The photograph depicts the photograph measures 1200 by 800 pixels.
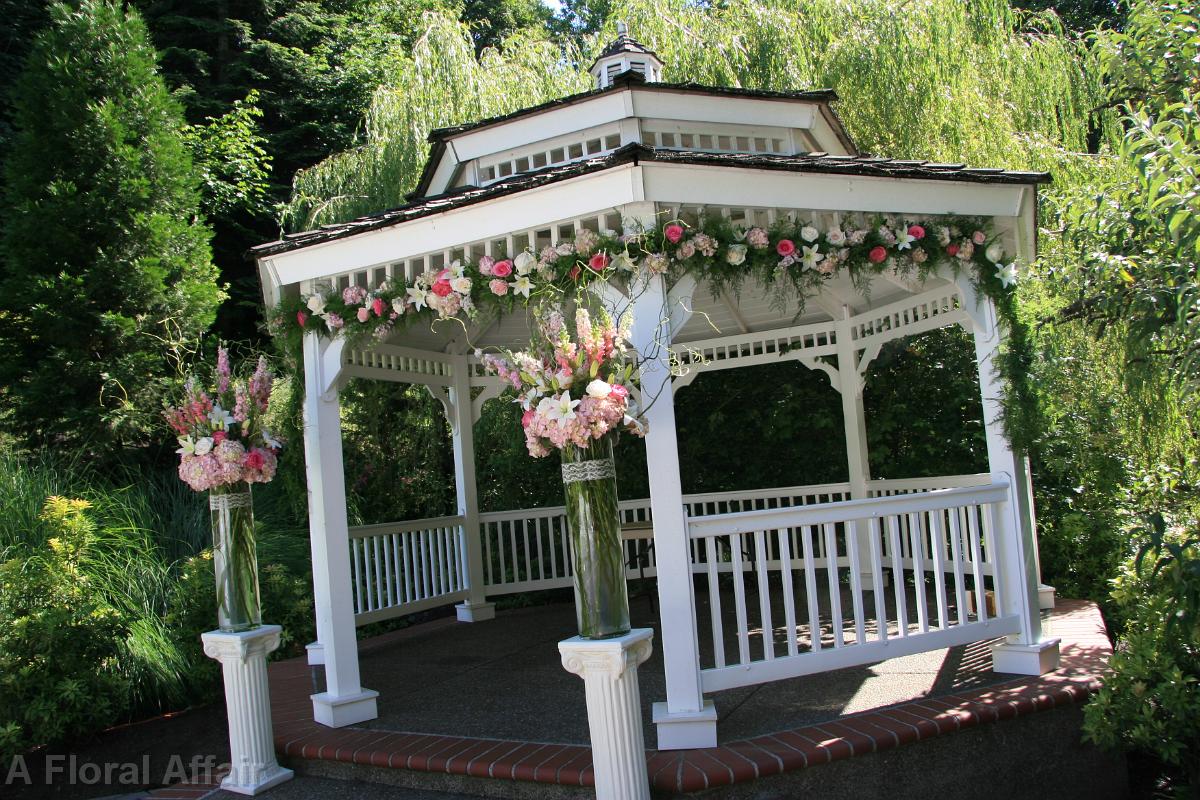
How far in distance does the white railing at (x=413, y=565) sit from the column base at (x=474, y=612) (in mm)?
188

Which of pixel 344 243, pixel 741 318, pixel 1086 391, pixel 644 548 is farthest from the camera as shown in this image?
pixel 644 548

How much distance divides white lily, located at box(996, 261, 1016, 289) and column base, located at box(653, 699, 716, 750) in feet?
9.52

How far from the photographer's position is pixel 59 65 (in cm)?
986

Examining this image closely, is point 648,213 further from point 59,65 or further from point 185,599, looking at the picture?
point 59,65

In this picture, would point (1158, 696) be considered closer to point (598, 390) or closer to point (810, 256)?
point (810, 256)

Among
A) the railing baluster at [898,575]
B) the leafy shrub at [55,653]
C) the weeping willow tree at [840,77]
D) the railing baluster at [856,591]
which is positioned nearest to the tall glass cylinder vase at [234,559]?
the leafy shrub at [55,653]

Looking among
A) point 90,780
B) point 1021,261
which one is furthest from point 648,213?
point 90,780

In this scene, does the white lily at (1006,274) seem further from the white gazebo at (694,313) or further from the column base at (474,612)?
the column base at (474,612)

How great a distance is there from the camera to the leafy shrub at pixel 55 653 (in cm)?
535

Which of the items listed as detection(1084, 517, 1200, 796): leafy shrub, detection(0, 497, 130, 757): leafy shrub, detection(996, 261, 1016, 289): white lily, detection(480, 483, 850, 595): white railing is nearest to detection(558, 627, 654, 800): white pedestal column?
detection(1084, 517, 1200, 796): leafy shrub

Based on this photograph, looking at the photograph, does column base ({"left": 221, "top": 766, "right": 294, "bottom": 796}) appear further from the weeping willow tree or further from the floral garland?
the weeping willow tree

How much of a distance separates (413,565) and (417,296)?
10.6ft

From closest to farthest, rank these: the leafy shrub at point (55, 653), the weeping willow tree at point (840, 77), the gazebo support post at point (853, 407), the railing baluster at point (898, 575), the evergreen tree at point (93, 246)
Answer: the railing baluster at point (898, 575) → the leafy shrub at point (55, 653) → the gazebo support post at point (853, 407) → the weeping willow tree at point (840, 77) → the evergreen tree at point (93, 246)

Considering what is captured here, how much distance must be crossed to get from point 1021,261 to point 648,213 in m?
2.40
